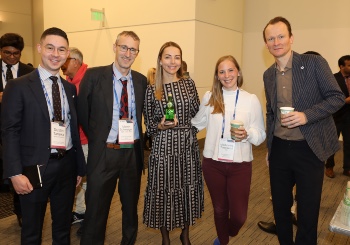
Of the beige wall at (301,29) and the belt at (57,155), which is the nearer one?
the belt at (57,155)

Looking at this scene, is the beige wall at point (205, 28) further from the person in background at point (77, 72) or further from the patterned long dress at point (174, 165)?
the patterned long dress at point (174, 165)

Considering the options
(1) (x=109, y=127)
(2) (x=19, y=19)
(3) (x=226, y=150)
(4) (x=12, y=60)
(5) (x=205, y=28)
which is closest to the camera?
(1) (x=109, y=127)

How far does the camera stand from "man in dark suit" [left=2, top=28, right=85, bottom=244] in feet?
6.10

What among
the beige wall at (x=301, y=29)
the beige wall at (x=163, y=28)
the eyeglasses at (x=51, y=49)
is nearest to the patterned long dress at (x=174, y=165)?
the eyeglasses at (x=51, y=49)

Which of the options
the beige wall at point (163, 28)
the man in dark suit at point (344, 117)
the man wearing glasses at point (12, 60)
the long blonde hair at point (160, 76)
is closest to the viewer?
the long blonde hair at point (160, 76)

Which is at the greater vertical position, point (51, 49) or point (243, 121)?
point (51, 49)

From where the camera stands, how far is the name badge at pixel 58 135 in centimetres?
193

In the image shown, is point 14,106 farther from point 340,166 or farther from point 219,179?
point 340,166

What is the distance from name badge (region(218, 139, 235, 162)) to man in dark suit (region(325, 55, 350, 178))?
3003mm

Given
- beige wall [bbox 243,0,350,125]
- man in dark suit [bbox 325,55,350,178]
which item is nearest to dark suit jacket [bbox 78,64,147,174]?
man in dark suit [bbox 325,55,350,178]

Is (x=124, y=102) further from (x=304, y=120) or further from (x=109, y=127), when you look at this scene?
(x=304, y=120)

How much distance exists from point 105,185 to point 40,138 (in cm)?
61

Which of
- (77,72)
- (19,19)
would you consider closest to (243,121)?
(77,72)

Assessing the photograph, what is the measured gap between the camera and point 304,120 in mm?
1949
